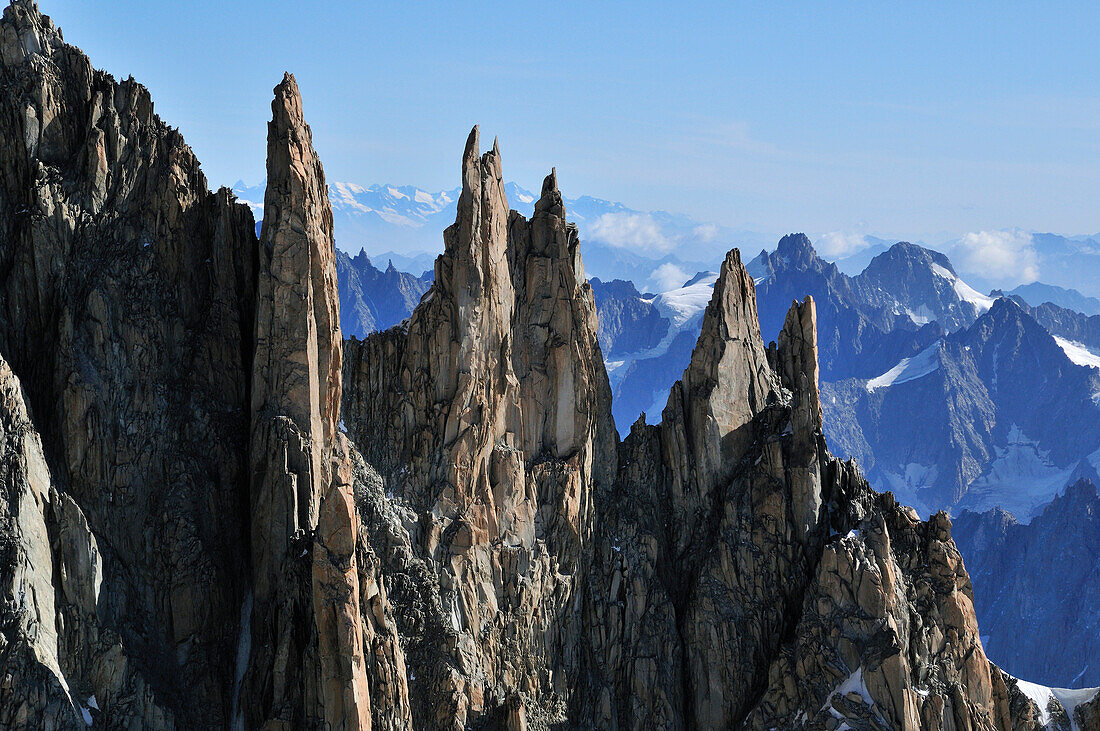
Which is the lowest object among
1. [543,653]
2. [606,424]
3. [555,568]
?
[543,653]

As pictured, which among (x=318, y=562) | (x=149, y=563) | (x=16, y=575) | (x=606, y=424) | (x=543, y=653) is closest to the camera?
(x=16, y=575)

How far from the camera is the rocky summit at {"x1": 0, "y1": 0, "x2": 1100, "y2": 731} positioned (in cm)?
5656

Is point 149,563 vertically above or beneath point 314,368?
beneath

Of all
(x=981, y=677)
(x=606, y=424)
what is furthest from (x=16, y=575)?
(x=981, y=677)

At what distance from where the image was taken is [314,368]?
61.7 metres

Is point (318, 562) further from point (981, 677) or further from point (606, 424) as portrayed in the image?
point (981, 677)

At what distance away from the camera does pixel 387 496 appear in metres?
66.7

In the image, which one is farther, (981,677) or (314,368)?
(981,677)

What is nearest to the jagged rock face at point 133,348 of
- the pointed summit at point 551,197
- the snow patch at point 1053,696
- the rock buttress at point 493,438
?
the rock buttress at point 493,438

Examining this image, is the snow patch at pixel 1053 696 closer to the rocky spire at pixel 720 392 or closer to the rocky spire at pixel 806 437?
the rocky spire at pixel 806 437

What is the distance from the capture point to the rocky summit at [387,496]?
56.6 meters

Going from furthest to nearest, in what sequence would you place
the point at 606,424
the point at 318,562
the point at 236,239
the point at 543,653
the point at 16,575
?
the point at 606,424, the point at 543,653, the point at 236,239, the point at 318,562, the point at 16,575

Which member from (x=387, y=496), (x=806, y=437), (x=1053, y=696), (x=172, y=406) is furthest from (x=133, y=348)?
(x=1053, y=696)

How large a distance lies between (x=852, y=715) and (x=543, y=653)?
1887 centimetres
